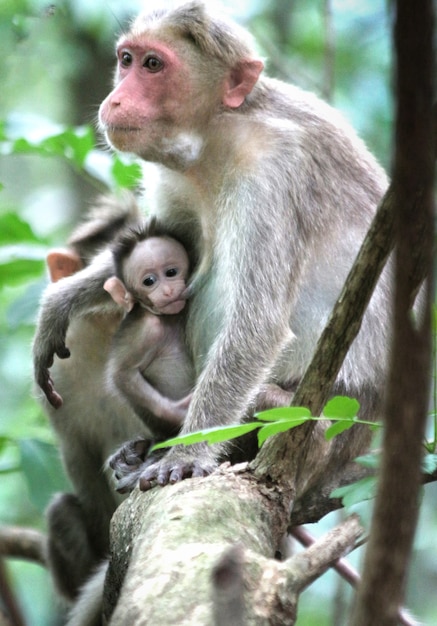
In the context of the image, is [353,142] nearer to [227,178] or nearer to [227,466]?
[227,178]

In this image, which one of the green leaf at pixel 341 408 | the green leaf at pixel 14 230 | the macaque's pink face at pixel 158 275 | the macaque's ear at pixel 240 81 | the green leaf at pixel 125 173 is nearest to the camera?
the green leaf at pixel 341 408

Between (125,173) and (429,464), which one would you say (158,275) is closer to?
(125,173)

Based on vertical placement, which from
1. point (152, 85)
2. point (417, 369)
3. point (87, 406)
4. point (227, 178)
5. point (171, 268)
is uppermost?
point (152, 85)

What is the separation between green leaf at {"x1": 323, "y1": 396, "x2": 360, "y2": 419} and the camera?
2.69m

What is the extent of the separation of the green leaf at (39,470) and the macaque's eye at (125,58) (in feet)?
6.35

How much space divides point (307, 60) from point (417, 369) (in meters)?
9.26

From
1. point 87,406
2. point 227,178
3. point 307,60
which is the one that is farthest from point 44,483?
point 307,60

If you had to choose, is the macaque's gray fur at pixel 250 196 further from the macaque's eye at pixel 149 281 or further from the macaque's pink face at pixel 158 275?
the macaque's eye at pixel 149 281

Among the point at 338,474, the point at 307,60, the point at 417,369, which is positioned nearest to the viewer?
the point at 417,369

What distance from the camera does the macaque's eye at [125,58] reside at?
4.76 meters

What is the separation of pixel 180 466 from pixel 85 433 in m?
1.99

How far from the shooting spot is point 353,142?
16.1 ft

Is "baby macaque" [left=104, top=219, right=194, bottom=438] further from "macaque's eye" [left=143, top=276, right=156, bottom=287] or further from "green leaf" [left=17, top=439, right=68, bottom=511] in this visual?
"green leaf" [left=17, top=439, right=68, bottom=511]

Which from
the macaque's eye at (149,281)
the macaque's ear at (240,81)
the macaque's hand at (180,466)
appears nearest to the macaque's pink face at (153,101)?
the macaque's ear at (240,81)
